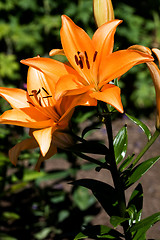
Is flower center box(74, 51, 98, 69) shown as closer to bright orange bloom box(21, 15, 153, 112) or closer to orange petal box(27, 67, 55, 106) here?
bright orange bloom box(21, 15, 153, 112)

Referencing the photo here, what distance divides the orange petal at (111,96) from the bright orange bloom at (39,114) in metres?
0.07

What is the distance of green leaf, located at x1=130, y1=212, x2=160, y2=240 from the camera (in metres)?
0.94

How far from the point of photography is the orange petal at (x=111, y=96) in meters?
0.73

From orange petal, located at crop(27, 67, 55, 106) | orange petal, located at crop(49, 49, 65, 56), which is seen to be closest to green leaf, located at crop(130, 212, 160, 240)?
orange petal, located at crop(27, 67, 55, 106)

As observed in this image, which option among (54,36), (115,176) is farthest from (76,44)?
(54,36)

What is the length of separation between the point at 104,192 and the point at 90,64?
39 cm

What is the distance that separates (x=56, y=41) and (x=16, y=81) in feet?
2.50

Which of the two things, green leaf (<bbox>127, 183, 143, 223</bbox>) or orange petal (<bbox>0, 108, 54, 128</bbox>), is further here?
green leaf (<bbox>127, 183, 143, 223</bbox>)

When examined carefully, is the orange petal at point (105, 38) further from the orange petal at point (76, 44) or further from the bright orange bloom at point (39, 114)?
the bright orange bloom at point (39, 114)

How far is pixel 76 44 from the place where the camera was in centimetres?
89

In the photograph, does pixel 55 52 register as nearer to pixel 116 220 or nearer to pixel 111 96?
pixel 111 96

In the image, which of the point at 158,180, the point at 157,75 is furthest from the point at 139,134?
the point at 157,75

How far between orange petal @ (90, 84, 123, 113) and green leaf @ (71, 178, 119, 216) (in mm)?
313

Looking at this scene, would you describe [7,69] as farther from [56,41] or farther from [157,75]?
[157,75]
